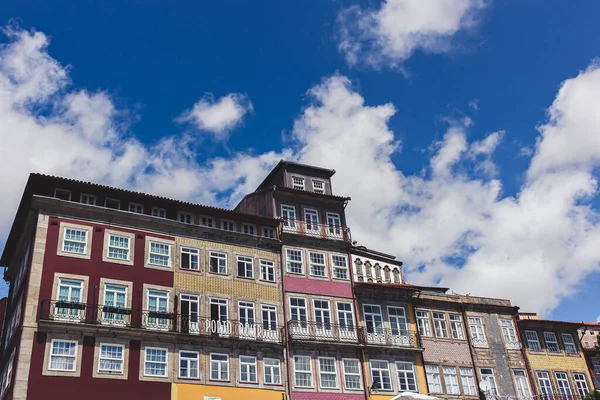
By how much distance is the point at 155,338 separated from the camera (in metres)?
32.7

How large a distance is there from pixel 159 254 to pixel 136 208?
3.04 meters

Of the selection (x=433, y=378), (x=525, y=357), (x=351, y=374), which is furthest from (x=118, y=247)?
(x=525, y=357)

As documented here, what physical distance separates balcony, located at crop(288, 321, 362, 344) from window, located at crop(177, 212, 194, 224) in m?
8.65

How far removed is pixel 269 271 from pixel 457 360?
597 inches

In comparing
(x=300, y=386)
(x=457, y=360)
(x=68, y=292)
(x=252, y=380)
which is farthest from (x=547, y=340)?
(x=68, y=292)

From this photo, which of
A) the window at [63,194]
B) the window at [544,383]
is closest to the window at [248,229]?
the window at [63,194]

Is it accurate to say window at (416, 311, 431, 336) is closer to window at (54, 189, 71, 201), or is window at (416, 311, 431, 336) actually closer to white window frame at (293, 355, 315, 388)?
white window frame at (293, 355, 315, 388)

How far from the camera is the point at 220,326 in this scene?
115ft

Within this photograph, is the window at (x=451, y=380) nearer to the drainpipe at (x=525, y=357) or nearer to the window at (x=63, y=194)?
the drainpipe at (x=525, y=357)

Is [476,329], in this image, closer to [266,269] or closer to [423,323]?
[423,323]

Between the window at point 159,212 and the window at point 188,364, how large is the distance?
8.16 metres

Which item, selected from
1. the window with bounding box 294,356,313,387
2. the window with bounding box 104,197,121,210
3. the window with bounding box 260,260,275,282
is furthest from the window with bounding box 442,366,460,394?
the window with bounding box 104,197,121,210

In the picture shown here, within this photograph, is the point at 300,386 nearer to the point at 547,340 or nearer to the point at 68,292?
the point at 68,292

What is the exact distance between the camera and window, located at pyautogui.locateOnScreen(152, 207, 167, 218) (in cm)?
3642
